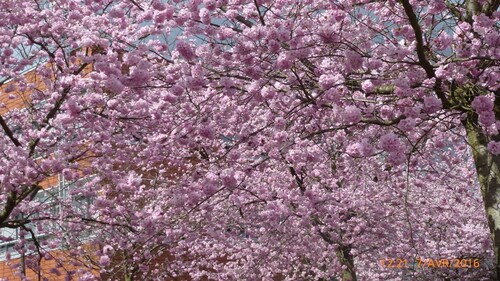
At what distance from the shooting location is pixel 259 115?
372 inches

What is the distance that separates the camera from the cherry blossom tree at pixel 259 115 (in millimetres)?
5238

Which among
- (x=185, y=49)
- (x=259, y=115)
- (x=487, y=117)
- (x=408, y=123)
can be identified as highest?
(x=259, y=115)

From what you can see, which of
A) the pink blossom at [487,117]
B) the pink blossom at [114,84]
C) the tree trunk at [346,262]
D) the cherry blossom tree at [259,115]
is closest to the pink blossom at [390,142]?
the cherry blossom tree at [259,115]

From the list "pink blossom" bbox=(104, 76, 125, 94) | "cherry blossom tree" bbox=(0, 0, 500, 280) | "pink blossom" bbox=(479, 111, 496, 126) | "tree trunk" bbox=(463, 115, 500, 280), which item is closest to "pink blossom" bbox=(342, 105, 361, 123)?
"cherry blossom tree" bbox=(0, 0, 500, 280)

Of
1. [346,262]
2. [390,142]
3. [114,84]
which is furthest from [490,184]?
[346,262]

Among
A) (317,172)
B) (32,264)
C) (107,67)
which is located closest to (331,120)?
(317,172)

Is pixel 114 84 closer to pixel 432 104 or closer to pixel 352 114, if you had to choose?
pixel 352 114

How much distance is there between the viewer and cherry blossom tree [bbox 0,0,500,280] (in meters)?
5.24

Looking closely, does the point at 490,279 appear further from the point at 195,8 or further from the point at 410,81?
the point at 195,8

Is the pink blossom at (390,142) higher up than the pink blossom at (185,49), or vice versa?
the pink blossom at (185,49)

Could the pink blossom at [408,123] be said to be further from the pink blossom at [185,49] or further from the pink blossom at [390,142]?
the pink blossom at [185,49]

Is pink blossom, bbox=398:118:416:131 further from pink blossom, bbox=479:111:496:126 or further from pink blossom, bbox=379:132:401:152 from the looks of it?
pink blossom, bbox=479:111:496:126

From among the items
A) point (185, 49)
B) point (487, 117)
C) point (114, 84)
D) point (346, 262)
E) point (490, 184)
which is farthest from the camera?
point (346, 262)

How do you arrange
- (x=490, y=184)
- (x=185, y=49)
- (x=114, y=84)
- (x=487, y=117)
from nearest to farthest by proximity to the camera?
(x=114, y=84) < (x=487, y=117) < (x=185, y=49) < (x=490, y=184)
